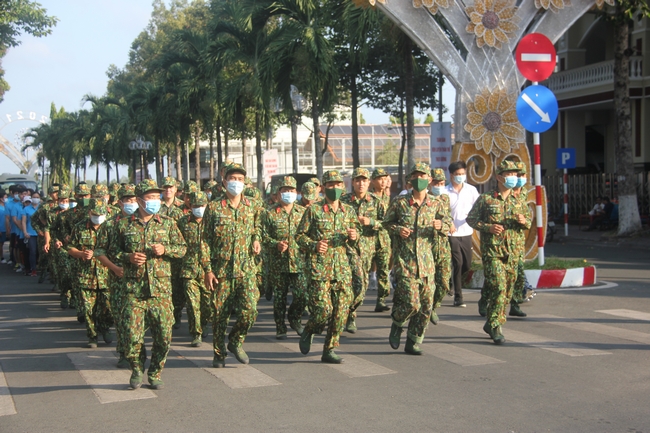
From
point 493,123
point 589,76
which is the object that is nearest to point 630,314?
point 493,123

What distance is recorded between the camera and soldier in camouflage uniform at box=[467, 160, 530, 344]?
27.8 ft

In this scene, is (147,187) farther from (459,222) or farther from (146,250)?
(459,222)

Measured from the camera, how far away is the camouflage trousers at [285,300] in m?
9.15

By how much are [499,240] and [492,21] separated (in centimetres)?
664

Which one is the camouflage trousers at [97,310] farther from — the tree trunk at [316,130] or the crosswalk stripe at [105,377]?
the tree trunk at [316,130]

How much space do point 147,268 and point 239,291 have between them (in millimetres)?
1037

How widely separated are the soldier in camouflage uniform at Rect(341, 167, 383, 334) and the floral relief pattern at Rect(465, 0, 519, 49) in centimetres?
536

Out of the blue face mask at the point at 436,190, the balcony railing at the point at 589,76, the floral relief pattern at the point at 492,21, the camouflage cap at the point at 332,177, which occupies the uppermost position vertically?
the balcony railing at the point at 589,76

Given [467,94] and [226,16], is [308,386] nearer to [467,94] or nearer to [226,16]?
[467,94]

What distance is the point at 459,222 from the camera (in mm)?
10953

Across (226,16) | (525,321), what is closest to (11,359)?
(525,321)

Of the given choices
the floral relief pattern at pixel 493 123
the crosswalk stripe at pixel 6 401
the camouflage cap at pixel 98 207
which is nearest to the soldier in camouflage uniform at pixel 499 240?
the camouflage cap at pixel 98 207

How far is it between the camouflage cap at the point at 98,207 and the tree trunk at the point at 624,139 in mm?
16449

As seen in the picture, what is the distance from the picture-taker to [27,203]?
Answer: 18.5m
